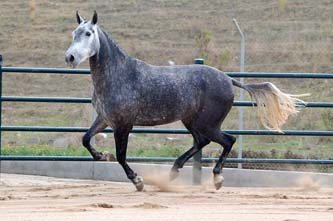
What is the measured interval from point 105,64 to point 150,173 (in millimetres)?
1850

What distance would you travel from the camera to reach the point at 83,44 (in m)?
11.3

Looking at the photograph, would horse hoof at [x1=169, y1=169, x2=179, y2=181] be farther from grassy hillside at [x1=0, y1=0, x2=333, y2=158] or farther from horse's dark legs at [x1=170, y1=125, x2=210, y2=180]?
grassy hillside at [x1=0, y1=0, x2=333, y2=158]

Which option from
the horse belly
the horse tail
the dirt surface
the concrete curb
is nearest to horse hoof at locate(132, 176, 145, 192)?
the dirt surface

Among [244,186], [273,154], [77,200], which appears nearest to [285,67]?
[273,154]

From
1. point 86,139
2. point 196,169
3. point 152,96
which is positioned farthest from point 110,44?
point 196,169

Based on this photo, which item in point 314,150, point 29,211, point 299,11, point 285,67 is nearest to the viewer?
point 29,211

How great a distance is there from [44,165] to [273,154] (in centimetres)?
355

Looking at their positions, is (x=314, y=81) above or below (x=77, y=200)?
below

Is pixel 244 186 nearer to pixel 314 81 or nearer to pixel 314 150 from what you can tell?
pixel 314 150

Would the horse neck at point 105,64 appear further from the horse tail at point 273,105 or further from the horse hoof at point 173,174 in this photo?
the horse tail at point 273,105

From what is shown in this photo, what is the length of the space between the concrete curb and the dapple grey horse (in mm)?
874

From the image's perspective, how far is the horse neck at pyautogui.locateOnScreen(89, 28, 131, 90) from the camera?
1162 centimetres

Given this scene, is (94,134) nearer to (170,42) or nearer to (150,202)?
(150,202)

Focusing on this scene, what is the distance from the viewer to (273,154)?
15.4 metres
